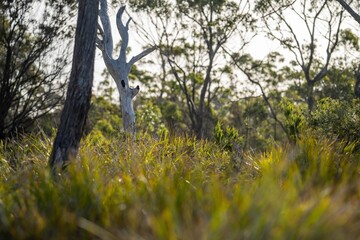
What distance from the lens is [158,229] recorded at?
9.55ft

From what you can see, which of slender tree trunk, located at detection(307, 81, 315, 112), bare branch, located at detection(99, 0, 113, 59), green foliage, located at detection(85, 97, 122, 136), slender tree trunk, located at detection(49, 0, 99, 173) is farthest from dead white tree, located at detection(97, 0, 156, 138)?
slender tree trunk, located at detection(307, 81, 315, 112)

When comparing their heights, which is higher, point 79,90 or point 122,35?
point 122,35

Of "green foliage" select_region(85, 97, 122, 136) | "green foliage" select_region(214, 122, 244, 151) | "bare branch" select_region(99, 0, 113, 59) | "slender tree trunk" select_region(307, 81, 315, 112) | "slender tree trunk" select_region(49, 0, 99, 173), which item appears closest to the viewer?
"slender tree trunk" select_region(49, 0, 99, 173)

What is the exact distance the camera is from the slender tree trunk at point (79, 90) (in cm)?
668

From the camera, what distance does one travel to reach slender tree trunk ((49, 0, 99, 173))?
21.9 feet

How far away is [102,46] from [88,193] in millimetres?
12826

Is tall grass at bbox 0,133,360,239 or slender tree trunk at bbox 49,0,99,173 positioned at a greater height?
slender tree trunk at bbox 49,0,99,173

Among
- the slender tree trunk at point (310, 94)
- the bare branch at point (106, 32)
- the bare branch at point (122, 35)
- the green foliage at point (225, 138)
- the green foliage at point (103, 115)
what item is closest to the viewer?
the green foliage at point (225, 138)

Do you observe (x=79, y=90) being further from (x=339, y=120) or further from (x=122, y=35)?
(x=122, y=35)

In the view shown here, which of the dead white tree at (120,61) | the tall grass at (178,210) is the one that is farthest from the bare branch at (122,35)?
the tall grass at (178,210)

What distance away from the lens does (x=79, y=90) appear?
268 inches

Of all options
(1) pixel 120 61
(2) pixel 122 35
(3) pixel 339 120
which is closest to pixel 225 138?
(3) pixel 339 120

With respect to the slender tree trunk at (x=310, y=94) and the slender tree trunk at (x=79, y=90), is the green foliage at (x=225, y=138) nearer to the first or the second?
the slender tree trunk at (x=79, y=90)

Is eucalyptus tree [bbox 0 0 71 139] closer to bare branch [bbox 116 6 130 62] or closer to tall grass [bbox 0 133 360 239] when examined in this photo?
bare branch [bbox 116 6 130 62]
